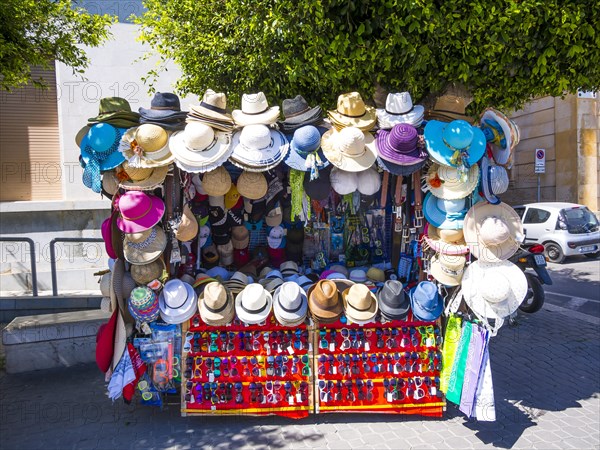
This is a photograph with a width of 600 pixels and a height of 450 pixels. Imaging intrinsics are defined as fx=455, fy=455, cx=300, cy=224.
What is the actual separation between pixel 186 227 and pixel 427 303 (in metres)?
2.08

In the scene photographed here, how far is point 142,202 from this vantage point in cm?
363

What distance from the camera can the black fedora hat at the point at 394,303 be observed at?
3762 millimetres

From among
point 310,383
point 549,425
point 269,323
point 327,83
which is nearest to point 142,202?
point 269,323

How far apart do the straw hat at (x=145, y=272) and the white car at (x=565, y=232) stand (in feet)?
32.1

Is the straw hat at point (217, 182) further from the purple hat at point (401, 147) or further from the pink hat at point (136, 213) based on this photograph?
the purple hat at point (401, 147)

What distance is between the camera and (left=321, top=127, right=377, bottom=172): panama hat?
3570 mm

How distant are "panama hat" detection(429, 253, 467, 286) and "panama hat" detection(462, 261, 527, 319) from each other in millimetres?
71

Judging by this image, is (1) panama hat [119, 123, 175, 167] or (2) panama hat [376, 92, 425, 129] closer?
(1) panama hat [119, 123, 175, 167]

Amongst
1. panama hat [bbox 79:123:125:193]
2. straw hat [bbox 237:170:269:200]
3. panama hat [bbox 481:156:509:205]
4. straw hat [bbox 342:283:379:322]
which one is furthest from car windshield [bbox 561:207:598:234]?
panama hat [bbox 79:123:125:193]

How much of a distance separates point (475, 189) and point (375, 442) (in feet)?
7.19

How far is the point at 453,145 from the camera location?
140 inches

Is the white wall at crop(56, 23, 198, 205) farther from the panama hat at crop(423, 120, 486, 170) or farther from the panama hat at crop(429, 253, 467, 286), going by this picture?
the panama hat at crop(429, 253, 467, 286)

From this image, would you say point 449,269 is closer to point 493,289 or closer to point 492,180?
point 493,289

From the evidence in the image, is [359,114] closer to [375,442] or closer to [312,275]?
[312,275]
